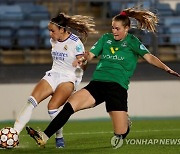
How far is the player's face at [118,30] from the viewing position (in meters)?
9.58

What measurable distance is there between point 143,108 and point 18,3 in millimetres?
4597

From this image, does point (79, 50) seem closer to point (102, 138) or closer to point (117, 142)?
point (117, 142)

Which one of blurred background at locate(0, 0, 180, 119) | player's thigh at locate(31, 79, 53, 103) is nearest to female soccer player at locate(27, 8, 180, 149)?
player's thigh at locate(31, 79, 53, 103)

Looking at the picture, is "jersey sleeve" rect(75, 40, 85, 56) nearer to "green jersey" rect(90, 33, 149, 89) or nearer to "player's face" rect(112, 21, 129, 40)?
"green jersey" rect(90, 33, 149, 89)

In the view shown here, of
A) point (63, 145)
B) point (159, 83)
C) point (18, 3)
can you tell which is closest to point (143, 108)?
point (159, 83)

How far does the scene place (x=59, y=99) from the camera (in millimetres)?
9984

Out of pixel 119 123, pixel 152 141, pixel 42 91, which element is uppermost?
pixel 42 91

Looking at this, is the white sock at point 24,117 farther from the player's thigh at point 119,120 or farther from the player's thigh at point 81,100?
the player's thigh at point 119,120

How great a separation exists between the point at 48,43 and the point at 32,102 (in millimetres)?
7505

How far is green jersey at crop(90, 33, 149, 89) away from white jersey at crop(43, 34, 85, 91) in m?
0.55

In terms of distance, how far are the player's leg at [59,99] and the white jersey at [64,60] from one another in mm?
101

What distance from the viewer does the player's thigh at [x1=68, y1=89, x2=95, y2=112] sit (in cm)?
933

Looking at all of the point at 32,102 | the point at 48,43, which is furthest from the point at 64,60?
the point at 48,43

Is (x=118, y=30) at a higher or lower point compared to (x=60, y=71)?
higher
